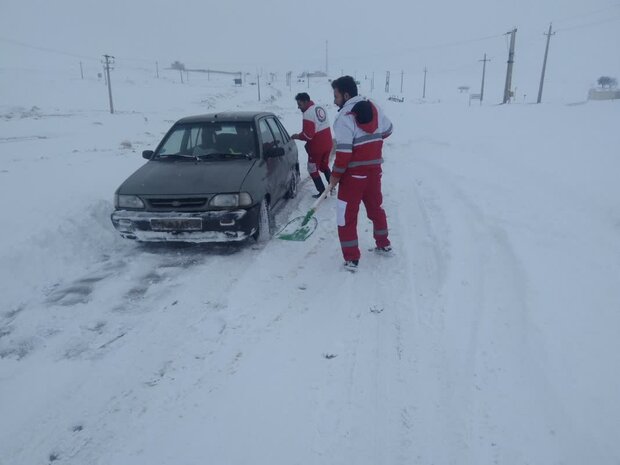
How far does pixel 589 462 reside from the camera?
226 cm

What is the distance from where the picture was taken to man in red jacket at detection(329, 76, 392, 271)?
4.29m

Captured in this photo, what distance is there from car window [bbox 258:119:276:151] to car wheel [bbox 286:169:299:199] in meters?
0.94

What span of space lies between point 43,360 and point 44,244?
88.9 inches

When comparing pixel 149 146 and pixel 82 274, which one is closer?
pixel 82 274

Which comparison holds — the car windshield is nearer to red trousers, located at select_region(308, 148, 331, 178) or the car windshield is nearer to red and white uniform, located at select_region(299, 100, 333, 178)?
red and white uniform, located at select_region(299, 100, 333, 178)

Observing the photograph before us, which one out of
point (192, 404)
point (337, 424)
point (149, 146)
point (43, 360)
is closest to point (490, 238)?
point (337, 424)

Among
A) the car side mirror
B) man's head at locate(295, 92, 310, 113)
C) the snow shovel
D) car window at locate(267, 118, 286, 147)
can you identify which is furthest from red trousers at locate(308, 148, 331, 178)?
the snow shovel

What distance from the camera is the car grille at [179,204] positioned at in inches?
191

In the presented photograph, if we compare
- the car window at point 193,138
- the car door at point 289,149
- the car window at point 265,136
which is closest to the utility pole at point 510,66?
the car door at point 289,149

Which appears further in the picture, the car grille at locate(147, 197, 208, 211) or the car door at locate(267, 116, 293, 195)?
the car door at locate(267, 116, 293, 195)

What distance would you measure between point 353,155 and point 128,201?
268 centimetres

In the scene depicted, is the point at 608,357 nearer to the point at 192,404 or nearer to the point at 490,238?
the point at 490,238

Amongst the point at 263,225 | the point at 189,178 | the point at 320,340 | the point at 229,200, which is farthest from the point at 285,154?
the point at 320,340

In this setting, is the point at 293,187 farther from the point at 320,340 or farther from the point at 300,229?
the point at 320,340
